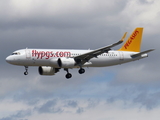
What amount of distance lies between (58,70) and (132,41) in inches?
673

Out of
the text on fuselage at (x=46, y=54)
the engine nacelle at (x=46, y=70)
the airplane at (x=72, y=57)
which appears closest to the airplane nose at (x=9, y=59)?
the airplane at (x=72, y=57)

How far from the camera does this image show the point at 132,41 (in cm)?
12031

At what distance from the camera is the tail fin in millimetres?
119219

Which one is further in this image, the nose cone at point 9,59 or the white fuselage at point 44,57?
the nose cone at point 9,59

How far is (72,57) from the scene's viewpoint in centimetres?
10988

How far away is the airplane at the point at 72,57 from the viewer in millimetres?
106562

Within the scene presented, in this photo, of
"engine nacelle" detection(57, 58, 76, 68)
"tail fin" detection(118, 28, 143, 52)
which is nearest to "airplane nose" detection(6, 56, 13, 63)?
"engine nacelle" detection(57, 58, 76, 68)

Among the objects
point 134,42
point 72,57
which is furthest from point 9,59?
point 134,42

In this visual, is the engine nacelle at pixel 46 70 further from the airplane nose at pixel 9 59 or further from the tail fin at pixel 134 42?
the tail fin at pixel 134 42

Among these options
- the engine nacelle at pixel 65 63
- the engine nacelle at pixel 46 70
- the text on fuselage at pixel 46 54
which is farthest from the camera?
the engine nacelle at pixel 46 70

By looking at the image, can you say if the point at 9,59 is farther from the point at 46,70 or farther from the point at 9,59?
the point at 46,70

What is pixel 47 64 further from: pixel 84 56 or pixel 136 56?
pixel 136 56

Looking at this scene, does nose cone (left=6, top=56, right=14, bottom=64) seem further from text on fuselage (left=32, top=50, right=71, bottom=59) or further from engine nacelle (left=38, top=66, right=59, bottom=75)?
engine nacelle (left=38, top=66, right=59, bottom=75)

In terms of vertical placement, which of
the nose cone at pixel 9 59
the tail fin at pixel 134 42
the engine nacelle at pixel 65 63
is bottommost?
the engine nacelle at pixel 65 63
